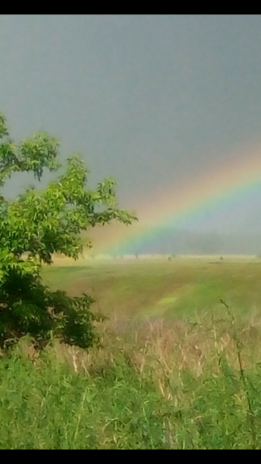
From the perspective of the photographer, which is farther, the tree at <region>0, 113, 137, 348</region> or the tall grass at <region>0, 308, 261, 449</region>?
the tree at <region>0, 113, 137, 348</region>

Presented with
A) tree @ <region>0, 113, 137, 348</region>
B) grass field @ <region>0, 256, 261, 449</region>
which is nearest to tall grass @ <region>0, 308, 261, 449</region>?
grass field @ <region>0, 256, 261, 449</region>

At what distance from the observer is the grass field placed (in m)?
2.49

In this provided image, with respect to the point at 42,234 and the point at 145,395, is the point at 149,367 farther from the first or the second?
the point at 42,234

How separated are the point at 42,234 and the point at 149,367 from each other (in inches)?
32.6

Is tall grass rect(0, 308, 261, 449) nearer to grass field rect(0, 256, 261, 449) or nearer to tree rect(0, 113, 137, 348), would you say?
grass field rect(0, 256, 261, 449)

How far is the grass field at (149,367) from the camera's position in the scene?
8.16 ft

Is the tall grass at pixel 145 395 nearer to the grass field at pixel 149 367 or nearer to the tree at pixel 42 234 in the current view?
the grass field at pixel 149 367

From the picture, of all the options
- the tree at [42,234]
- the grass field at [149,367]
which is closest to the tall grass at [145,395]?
the grass field at [149,367]

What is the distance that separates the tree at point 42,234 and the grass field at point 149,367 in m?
0.13

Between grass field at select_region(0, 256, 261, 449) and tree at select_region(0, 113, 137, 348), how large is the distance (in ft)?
0.41

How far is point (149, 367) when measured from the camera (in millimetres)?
2947

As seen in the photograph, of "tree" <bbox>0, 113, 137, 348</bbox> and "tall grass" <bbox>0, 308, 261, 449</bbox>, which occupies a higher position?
"tree" <bbox>0, 113, 137, 348</bbox>
